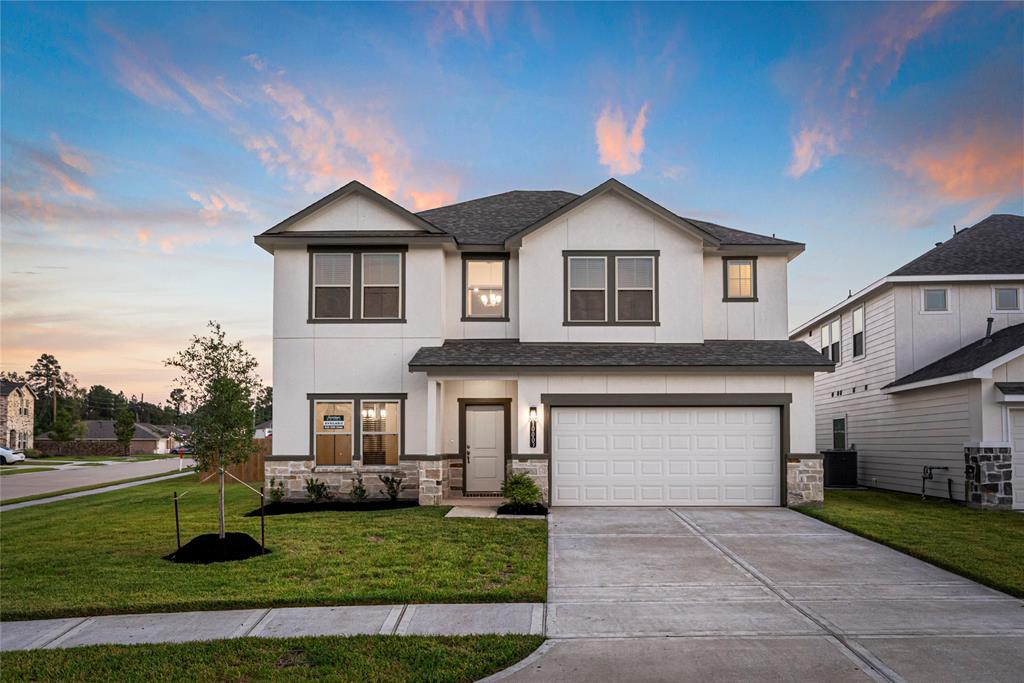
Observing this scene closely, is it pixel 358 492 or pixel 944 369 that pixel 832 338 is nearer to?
pixel 944 369

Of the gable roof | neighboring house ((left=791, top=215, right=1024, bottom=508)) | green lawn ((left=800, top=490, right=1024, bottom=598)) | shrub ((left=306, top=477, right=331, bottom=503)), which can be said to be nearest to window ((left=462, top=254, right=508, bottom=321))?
the gable roof

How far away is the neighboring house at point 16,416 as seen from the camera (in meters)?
57.5

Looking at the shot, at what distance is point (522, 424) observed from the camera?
15.1 m

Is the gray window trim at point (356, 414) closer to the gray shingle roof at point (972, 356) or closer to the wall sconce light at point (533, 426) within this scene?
the wall sconce light at point (533, 426)

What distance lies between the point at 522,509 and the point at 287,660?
8.27 m

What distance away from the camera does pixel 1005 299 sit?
1886cm

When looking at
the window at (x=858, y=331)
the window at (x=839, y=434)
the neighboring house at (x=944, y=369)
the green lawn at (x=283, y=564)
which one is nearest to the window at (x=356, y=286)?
the green lawn at (x=283, y=564)

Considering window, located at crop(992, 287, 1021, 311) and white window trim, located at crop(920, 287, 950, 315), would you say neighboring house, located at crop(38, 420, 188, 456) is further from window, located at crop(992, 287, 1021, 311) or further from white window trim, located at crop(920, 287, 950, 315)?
window, located at crop(992, 287, 1021, 311)

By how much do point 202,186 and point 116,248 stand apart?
3.21m

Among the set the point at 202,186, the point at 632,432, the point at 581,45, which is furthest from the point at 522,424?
the point at 202,186

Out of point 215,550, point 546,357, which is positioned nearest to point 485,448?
point 546,357

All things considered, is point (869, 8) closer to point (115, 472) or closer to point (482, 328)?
point (482, 328)

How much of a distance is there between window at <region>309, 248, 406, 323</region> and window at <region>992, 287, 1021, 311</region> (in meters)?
15.9

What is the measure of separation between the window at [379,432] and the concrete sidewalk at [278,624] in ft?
28.0
